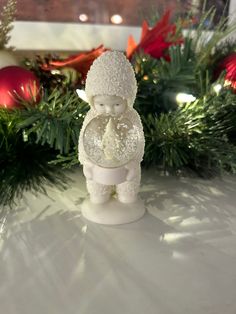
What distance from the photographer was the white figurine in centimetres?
33

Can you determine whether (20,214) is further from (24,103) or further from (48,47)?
(48,47)

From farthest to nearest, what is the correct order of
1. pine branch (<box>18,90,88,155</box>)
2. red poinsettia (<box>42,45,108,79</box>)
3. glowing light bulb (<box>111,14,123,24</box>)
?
glowing light bulb (<box>111,14,123,24</box>)
red poinsettia (<box>42,45,108,79</box>)
pine branch (<box>18,90,88,155</box>)

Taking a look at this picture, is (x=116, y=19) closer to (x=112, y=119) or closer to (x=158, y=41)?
(x=158, y=41)

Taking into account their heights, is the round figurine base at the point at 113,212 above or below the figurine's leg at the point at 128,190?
below

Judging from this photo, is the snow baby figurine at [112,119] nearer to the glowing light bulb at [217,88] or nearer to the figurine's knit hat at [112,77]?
the figurine's knit hat at [112,77]

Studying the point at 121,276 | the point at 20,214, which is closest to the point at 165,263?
the point at 121,276

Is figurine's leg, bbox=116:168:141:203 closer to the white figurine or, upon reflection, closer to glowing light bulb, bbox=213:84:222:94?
the white figurine

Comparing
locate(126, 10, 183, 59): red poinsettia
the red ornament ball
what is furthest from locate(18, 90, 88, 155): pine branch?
locate(126, 10, 183, 59): red poinsettia

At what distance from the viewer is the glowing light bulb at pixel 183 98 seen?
434 millimetres

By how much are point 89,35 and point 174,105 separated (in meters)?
0.22

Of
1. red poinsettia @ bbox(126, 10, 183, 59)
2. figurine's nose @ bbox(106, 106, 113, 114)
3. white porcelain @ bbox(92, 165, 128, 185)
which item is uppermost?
red poinsettia @ bbox(126, 10, 183, 59)

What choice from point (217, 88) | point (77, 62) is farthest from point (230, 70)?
point (77, 62)

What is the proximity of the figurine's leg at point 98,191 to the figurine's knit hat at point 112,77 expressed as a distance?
91 mm

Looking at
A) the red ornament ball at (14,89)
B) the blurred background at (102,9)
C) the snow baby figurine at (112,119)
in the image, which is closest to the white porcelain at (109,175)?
the snow baby figurine at (112,119)
